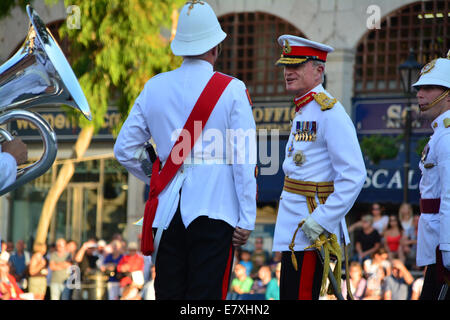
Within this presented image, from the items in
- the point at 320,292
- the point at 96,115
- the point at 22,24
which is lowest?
the point at 320,292

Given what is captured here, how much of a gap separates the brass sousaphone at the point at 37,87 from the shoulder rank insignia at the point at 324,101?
1.28 meters

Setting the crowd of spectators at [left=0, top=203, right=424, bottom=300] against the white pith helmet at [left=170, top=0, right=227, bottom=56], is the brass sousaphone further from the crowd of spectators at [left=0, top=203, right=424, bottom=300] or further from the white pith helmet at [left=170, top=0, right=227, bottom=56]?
the crowd of spectators at [left=0, top=203, right=424, bottom=300]

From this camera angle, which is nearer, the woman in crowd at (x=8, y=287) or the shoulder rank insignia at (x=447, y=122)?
the shoulder rank insignia at (x=447, y=122)

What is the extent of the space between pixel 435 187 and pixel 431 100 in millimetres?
535

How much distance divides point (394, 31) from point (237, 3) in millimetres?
3237

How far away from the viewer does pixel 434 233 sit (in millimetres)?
5281

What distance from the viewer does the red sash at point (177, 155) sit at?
14.4 ft

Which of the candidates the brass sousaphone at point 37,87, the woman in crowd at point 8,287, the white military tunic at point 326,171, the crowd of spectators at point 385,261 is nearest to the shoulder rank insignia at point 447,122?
the white military tunic at point 326,171

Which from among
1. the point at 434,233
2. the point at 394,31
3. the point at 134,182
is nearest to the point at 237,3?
the point at 394,31

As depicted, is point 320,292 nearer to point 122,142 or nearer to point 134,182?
point 122,142

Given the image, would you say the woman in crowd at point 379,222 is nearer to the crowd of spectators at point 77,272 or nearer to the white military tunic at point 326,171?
the crowd of spectators at point 77,272

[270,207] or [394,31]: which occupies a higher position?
[394,31]

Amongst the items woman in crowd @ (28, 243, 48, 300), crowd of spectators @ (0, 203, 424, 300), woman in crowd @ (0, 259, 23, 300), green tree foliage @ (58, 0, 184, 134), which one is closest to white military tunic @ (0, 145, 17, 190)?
crowd of spectators @ (0, 203, 424, 300)

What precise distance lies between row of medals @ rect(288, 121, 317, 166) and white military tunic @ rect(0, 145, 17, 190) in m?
1.62
